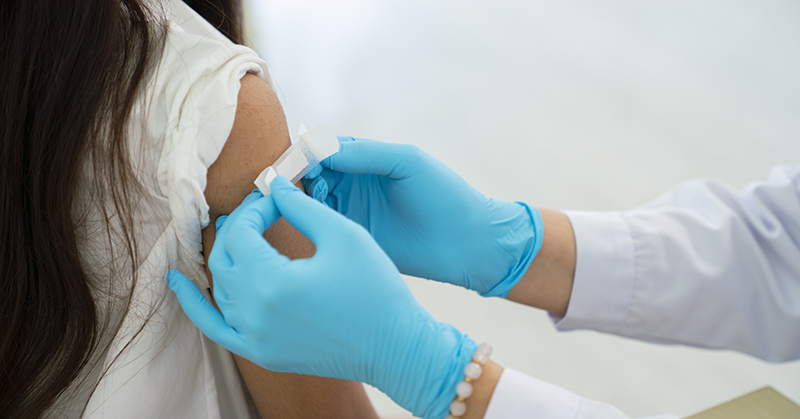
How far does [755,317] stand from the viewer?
0.99 metres

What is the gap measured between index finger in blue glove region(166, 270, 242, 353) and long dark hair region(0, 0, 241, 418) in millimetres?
60

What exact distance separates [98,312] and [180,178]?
9.7 inches

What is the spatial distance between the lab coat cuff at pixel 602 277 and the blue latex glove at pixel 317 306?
445 millimetres

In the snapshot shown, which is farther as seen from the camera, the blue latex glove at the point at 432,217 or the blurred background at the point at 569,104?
the blurred background at the point at 569,104

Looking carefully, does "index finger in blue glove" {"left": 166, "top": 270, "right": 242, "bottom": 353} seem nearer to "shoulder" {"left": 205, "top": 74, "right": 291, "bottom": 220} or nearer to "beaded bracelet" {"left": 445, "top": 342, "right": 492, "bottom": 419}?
"shoulder" {"left": 205, "top": 74, "right": 291, "bottom": 220}

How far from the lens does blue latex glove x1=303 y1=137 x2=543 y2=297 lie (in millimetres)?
869

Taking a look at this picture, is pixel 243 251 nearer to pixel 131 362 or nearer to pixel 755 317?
pixel 131 362

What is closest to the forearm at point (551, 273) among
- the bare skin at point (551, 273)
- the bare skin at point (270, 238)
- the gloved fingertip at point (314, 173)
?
the bare skin at point (551, 273)

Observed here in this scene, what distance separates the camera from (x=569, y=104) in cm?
281

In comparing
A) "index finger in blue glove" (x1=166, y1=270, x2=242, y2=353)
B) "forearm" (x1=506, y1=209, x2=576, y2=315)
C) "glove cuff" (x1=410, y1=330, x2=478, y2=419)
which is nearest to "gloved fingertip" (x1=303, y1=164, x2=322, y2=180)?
"index finger in blue glove" (x1=166, y1=270, x2=242, y2=353)

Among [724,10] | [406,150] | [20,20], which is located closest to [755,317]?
[406,150]

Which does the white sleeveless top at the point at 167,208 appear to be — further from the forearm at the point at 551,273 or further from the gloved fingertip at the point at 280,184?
the forearm at the point at 551,273

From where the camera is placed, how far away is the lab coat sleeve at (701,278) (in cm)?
98

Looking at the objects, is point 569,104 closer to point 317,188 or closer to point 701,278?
point 701,278
